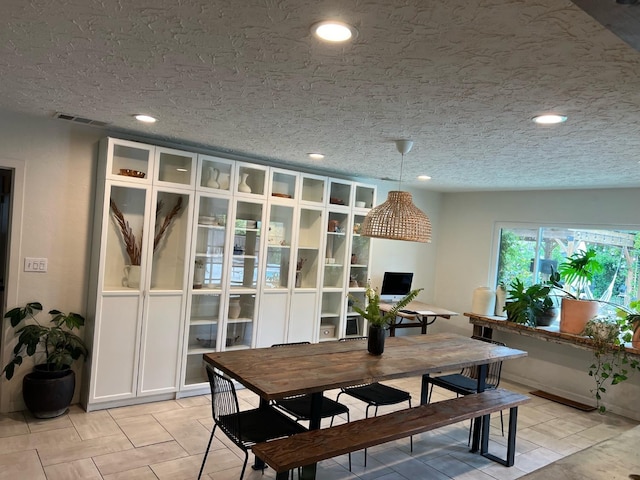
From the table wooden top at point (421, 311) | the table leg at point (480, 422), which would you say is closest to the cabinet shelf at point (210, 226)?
the table wooden top at point (421, 311)

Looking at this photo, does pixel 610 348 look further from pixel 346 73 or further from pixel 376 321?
pixel 346 73

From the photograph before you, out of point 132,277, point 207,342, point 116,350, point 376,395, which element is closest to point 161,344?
point 116,350

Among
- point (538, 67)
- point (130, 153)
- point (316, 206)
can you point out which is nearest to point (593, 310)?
point (316, 206)

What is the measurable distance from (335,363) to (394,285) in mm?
2901

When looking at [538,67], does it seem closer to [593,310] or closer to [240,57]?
[240,57]

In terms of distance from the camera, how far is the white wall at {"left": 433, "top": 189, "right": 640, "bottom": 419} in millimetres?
4668

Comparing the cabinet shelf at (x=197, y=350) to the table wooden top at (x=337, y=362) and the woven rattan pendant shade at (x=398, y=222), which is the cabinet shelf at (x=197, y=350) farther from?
the woven rattan pendant shade at (x=398, y=222)

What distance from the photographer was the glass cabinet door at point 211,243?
4.23 meters

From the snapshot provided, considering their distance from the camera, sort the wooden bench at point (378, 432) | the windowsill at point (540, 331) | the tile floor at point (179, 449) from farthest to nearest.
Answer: the windowsill at point (540, 331)
the tile floor at point (179, 449)
the wooden bench at point (378, 432)

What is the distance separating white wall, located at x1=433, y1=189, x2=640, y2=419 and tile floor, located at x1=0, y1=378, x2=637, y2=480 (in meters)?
0.83

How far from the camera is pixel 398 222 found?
3.05 metres

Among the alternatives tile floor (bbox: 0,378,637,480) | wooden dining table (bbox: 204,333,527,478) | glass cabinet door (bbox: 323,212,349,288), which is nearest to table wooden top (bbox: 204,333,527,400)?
wooden dining table (bbox: 204,333,527,478)

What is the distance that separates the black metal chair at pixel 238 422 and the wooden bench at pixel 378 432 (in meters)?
0.17

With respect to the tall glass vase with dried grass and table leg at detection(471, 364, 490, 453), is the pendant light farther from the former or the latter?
the tall glass vase with dried grass
